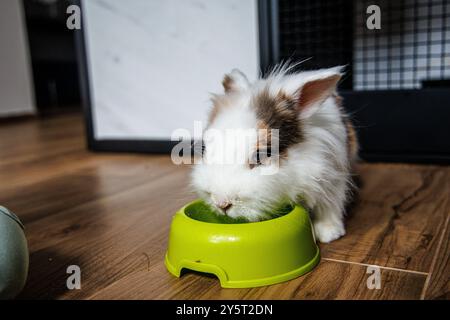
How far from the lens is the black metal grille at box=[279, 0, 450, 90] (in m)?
2.15

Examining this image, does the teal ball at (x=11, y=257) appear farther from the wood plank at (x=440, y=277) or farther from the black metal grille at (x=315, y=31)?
the black metal grille at (x=315, y=31)

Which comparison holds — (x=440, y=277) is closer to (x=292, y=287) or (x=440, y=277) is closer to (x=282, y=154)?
(x=292, y=287)

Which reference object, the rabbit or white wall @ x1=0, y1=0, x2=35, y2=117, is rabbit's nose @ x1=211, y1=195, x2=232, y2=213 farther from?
white wall @ x1=0, y1=0, x2=35, y2=117

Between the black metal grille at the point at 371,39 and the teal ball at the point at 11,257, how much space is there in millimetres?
1556

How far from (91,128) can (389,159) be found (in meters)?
1.64

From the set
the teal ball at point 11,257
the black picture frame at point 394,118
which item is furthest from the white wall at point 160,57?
the teal ball at point 11,257

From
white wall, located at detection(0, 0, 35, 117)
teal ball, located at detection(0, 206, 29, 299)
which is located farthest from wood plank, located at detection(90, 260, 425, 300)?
white wall, located at detection(0, 0, 35, 117)

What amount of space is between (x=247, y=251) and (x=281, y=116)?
1.07 ft

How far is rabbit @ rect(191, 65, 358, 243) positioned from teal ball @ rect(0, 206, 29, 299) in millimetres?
381

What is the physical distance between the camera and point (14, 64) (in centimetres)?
495

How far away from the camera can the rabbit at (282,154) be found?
0.96 m
